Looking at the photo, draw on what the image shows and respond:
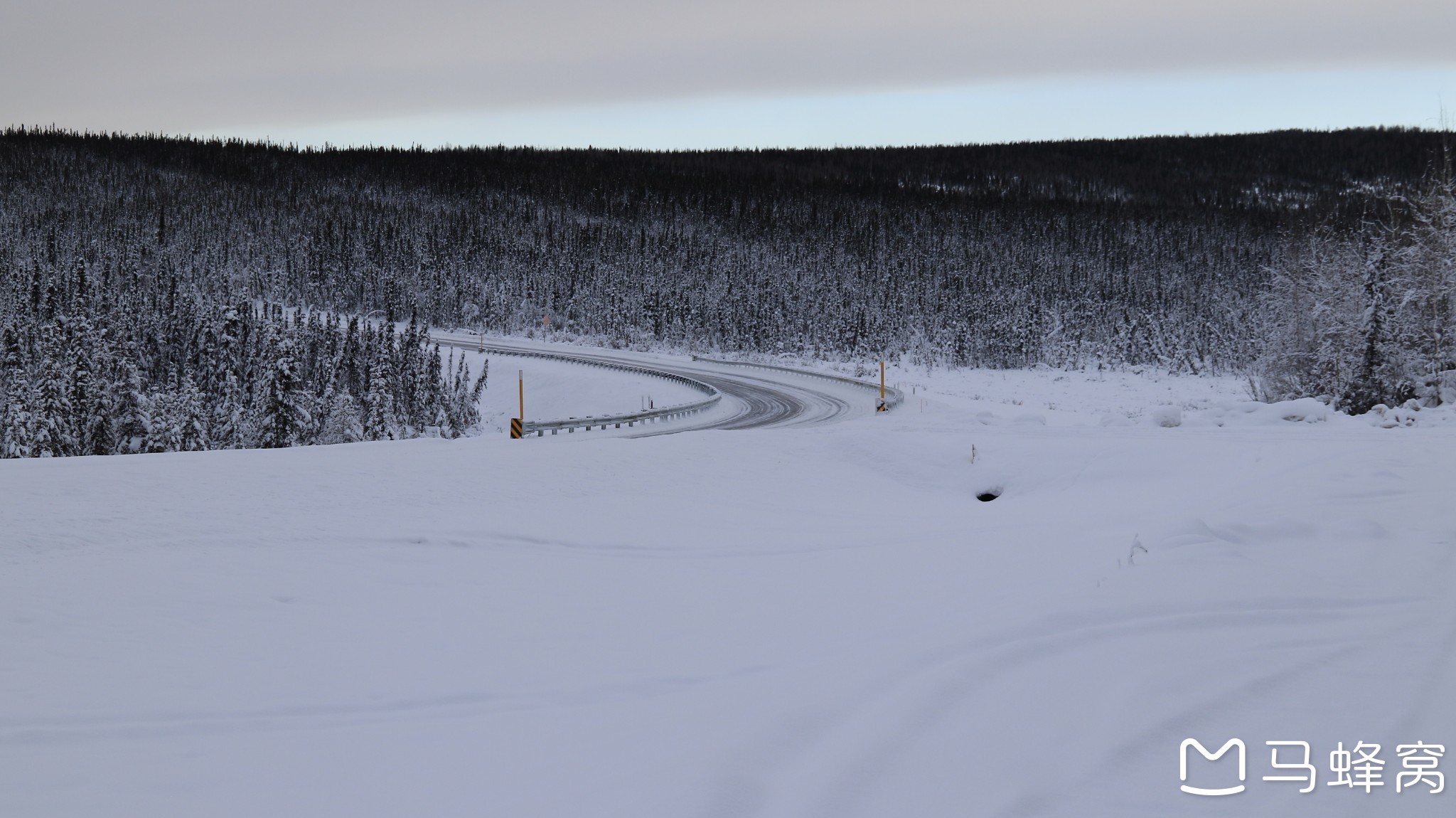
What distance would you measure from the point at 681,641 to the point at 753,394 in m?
26.4

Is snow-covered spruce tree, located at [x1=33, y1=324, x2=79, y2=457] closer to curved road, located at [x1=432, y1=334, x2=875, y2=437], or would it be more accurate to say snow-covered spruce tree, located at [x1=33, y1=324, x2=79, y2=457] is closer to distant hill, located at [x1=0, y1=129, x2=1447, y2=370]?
distant hill, located at [x1=0, y1=129, x2=1447, y2=370]

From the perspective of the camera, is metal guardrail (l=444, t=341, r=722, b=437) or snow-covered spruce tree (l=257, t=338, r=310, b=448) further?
snow-covered spruce tree (l=257, t=338, r=310, b=448)

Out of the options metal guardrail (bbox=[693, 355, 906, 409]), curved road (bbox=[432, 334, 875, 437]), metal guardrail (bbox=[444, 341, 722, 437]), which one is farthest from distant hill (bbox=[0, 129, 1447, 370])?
metal guardrail (bbox=[444, 341, 722, 437])

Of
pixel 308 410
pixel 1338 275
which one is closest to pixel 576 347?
pixel 308 410

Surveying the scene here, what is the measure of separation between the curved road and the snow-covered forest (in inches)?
340

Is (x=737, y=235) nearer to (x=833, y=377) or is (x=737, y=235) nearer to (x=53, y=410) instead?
(x=833, y=377)

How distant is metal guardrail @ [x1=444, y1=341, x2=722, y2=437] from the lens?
24984 millimetres

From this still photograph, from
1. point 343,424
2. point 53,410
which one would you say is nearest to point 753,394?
point 343,424

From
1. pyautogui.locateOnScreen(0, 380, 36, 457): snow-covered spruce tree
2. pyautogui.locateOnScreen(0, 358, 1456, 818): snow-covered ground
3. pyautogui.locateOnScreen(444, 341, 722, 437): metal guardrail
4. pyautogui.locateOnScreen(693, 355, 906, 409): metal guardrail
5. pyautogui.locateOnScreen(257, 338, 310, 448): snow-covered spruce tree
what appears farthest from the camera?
pyautogui.locateOnScreen(257, 338, 310, 448): snow-covered spruce tree

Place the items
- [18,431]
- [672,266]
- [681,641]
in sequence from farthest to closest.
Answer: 1. [672,266]
2. [18,431]
3. [681,641]

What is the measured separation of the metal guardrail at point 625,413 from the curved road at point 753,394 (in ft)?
0.89

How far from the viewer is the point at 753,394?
113ft

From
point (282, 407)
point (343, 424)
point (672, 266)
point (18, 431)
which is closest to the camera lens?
point (18, 431)

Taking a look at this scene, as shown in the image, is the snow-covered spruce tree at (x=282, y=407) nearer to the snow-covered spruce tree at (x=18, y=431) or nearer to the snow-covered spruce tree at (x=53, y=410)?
the snow-covered spruce tree at (x=53, y=410)
